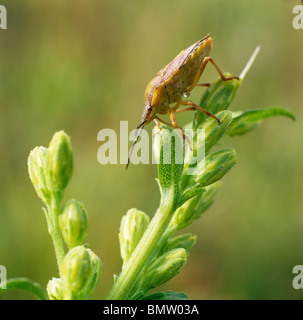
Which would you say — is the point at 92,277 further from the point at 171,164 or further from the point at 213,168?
the point at 213,168

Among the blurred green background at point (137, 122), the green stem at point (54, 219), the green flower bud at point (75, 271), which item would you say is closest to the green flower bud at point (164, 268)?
the green flower bud at point (75, 271)

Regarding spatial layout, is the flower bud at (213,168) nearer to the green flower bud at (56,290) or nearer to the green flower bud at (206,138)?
the green flower bud at (206,138)

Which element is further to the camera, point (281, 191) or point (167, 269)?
point (281, 191)

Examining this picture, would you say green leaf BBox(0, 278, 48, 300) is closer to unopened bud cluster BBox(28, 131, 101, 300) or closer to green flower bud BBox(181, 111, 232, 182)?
unopened bud cluster BBox(28, 131, 101, 300)

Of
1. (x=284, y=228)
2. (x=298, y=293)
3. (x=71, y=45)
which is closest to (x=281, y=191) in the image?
(x=284, y=228)

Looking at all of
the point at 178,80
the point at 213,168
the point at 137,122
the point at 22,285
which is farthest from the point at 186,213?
the point at 137,122
